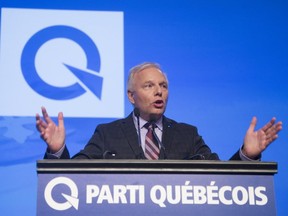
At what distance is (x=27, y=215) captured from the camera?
8.34 ft

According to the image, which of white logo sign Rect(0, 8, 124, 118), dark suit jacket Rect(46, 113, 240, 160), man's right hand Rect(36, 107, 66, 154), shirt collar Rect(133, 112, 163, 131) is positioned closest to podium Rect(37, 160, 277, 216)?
man's right hand Rect(36, 107, 66, 154)

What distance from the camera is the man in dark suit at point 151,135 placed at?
A: 167cm

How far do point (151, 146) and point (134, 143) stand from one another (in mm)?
77

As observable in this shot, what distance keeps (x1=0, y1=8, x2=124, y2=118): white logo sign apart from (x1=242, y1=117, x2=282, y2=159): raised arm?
47.8 inches

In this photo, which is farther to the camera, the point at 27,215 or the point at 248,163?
the point at 27,215

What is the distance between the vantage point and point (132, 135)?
6.40ft

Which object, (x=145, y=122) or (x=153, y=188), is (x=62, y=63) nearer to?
(x=145, y=122)

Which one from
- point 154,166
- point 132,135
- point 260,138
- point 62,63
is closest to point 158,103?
point 132,135

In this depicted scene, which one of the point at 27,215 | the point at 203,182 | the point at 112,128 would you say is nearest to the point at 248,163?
the point at 203,182

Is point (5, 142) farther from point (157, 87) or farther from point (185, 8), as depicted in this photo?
point (185, 8)

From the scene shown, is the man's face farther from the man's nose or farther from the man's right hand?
the man's right hand

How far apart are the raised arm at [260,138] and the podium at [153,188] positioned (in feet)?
1.00

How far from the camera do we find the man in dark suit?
1666 millimetres

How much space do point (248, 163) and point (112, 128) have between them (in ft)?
2.68
